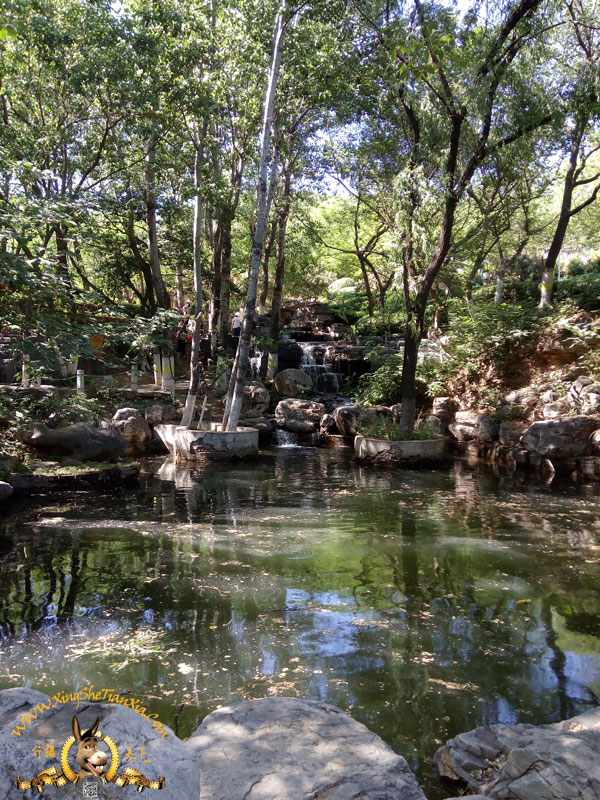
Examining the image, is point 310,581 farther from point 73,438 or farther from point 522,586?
point 73,438

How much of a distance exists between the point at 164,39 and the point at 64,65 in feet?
8.74

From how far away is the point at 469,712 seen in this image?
12.9 ft

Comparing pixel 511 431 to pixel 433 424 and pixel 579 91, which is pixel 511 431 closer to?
pixel 433 424

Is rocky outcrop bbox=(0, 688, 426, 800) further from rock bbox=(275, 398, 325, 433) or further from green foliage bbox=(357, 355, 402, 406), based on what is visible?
green foliage bbox=(357, 355, 402, 406)

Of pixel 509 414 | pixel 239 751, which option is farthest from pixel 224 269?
pixel 239 751

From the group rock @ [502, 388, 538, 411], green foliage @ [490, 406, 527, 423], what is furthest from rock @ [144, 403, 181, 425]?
rock @ [502, 388, 538, 411]

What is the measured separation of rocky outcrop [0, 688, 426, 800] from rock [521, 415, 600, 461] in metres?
11.1

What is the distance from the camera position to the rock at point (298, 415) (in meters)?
17.8

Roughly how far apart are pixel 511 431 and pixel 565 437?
191cm

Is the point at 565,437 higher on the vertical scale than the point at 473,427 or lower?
lower

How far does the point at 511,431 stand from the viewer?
1470 centimetres

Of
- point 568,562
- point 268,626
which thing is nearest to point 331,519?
point 568,562

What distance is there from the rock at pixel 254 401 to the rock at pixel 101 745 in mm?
15974

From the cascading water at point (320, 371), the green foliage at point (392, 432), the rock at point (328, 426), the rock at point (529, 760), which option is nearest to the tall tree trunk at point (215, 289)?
the cascading water at point (320, 371)
